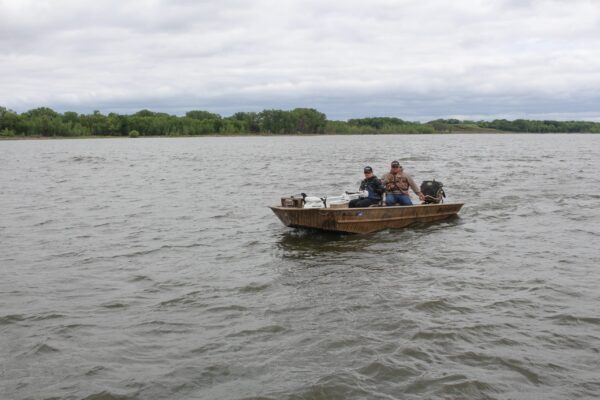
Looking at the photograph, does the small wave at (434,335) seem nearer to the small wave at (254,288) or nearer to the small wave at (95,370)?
the small wave at (254,288)

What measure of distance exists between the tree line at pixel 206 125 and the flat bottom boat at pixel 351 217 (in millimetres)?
121757

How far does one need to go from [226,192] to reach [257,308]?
1653cm

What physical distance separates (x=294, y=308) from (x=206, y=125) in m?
146

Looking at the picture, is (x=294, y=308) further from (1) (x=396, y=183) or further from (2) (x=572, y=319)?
(1) (x=396, y=183)

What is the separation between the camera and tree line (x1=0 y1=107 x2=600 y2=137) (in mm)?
124688

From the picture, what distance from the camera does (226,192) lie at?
81.8 ft

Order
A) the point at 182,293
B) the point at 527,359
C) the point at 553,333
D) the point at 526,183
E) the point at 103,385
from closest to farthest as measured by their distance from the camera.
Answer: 1. the point at 103,385
2. the point at 527,359
3. the point at 553,333
4. the point at 182,293
5. the point at 526,183

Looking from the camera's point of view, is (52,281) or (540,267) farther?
(540,267)

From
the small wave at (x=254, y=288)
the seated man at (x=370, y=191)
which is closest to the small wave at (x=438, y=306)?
the small wave at (x=254, y=288)

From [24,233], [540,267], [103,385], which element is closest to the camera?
[103,385]

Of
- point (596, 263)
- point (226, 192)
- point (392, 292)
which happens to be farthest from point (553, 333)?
point (226, 192)

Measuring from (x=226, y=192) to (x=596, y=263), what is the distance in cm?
1665

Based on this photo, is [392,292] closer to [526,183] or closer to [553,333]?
[553,333]

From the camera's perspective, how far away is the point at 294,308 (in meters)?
8.73
